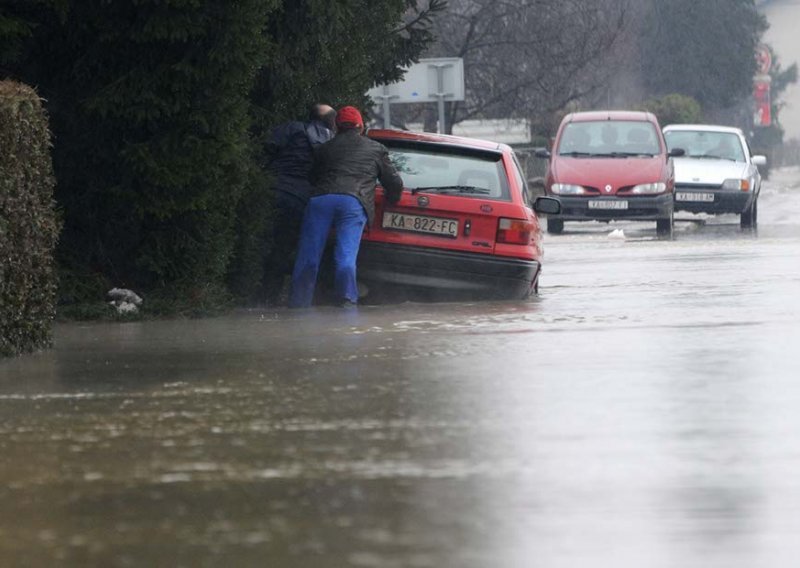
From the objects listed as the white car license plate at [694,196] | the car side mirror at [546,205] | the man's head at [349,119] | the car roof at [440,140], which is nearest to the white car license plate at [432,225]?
the car roof at [440,140]

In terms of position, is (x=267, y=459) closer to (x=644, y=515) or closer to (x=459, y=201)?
(x=644, y=515)

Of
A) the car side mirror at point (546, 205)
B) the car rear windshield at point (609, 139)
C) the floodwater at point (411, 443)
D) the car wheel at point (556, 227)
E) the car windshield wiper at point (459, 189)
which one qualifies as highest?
the car rear windshield at point (609, 139)

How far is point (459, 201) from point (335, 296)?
1.19 m

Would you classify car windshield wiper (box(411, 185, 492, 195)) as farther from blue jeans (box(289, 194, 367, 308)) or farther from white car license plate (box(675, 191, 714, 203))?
white car license plate (box(675, 191, 714, 203))

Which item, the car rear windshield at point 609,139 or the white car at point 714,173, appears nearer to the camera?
the car rear windshield at point 609,139

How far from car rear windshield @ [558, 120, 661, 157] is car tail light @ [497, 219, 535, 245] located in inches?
585

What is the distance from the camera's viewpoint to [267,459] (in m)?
7.24

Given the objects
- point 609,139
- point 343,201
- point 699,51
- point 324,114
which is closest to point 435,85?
point 609,139

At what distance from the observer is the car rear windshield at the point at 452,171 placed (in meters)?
15.3

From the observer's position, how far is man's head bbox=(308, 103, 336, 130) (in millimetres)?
15922


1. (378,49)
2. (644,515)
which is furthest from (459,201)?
(644,515)

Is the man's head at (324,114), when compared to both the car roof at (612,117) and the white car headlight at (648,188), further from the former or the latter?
the car roof at (612,117)

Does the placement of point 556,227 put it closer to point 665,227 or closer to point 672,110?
point 665,227

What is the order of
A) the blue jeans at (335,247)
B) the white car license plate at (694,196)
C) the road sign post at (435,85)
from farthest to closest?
the white car license plate at (694,196) < the road sign post at (435,85) < the blue jeans at (335,247)
